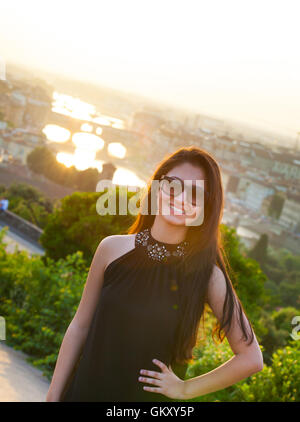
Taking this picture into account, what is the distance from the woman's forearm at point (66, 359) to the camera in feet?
3.62

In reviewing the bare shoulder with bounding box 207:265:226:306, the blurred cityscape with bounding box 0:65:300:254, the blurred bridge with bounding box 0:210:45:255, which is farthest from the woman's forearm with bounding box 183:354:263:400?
the blurred cityscape with bounding box 0:65:300:254

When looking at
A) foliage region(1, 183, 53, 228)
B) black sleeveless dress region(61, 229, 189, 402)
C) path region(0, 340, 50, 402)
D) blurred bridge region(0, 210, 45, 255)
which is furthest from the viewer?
foliage region(1, 183, 53, 228)

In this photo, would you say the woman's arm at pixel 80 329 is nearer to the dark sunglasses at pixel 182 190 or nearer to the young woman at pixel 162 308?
the young woman at pixel 162 308

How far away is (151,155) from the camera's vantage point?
165 ft

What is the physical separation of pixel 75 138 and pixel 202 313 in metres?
50.0

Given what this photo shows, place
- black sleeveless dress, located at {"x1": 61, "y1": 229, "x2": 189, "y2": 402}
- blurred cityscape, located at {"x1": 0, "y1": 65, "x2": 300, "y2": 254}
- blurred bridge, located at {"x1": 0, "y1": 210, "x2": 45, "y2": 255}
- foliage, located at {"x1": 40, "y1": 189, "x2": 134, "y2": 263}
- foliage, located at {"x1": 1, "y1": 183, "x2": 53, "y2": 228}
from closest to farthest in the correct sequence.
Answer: black sleeveless dress, located at {"x1": 61, "y1": 229, "x2": 189, "y2": 402}, foliage, located at {"x1": 40, "y1": 189, "x2": 134, "y2": 263}, blurred bridge, located at {"x1": 0, "y1": 210, "x2": 45, "y2": 255}, foliage, located at {"x1": 1, "y1": 183, "x2": 53, "y2": 228}, blurred cityscape, located at {"x1": 0, "y1": 65, "x2": 300, "y2": 254}

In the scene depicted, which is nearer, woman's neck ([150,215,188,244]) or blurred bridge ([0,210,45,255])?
woman's neck ([150,215,188,244])

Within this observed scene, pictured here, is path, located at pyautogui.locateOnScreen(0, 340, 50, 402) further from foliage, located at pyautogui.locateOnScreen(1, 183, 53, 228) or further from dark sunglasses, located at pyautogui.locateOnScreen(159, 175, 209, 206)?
foliage, located at pyautogui.locateOnScreen(1, 183, 53, 228)

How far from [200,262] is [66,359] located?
0.39 metres

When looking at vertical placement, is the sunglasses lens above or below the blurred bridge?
above

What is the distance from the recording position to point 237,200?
135 feet

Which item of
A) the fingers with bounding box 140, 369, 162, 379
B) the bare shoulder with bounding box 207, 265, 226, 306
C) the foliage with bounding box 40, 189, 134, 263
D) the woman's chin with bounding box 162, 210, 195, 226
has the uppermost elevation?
the woman's chin with bounding box 162, 210, 195, 226

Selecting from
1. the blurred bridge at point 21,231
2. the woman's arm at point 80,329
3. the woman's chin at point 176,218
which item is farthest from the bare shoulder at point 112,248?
the blurred bridge at point 21,231

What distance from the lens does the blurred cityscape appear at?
3194 centimetres
